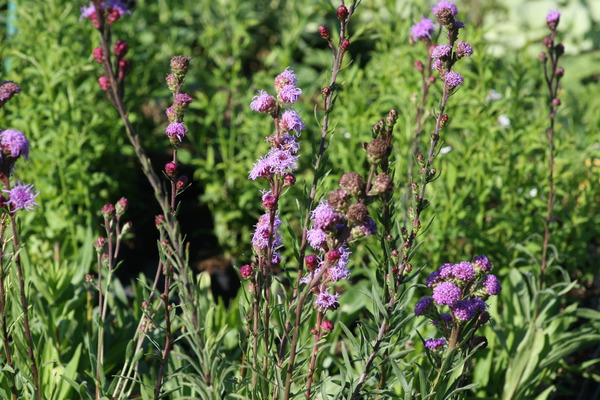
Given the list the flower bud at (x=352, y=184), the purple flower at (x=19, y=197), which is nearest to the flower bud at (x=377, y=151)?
the flower bud at (x=352, y=184)

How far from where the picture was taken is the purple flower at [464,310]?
1.63 m

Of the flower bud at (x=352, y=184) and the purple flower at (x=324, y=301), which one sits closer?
the flower bud at (x=352, y=184)

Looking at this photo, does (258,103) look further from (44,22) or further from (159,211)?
(159,211)

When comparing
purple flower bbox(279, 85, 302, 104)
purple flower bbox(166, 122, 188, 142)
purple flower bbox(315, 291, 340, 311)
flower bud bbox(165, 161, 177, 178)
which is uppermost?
purple flower bbox(279, 85, 302, 104)

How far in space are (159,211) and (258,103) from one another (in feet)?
9.01

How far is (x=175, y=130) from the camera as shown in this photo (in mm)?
1546

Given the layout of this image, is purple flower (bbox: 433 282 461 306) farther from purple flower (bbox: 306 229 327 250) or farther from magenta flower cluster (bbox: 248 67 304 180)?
magenta flower cluster (bbox: 248 67 304 180)

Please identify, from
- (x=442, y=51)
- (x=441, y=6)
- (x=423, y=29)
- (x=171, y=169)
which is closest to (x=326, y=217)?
(x=171, y=169)

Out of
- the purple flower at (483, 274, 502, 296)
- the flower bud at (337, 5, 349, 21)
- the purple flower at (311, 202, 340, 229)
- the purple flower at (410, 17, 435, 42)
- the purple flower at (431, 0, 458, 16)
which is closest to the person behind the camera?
the purple flower at (311, 202, 340, 229)

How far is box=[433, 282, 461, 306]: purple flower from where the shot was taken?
1623 millimetres

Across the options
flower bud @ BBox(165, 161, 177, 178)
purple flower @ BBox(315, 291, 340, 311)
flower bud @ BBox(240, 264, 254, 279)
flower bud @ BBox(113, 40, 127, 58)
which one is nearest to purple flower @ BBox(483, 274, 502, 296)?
purple flower @ BBox(315, 291, 340, 311)

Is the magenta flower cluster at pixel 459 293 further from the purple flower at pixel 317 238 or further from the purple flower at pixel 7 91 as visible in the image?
the purple flower at pixel 7 91

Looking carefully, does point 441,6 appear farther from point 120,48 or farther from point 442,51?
point 120,48

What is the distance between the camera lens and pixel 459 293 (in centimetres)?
165
